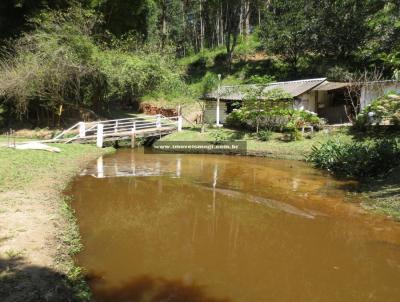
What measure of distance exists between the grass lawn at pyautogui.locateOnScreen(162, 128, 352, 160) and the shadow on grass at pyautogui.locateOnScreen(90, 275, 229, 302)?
13.0m

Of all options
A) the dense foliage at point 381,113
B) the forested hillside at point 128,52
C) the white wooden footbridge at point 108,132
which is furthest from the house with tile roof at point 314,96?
the white wooden footbridge at point 108,132

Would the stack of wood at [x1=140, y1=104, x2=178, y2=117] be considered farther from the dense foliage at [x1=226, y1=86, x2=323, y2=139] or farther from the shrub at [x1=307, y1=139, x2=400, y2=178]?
the shrub at [x1=307, y1=139, x2=400, y2=178]

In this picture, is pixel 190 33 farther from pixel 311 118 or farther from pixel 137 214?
pixel 137 214

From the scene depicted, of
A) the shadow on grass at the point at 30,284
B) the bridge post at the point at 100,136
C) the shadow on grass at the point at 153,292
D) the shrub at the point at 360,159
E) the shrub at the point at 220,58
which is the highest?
the shrub at the point at 220,58

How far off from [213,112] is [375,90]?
11157mm

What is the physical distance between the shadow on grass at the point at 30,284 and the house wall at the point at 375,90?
21084 millimetres

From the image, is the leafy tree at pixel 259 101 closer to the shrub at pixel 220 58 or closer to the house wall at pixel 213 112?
the house wall at pixel 213 112

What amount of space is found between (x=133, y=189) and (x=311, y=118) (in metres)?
12.6

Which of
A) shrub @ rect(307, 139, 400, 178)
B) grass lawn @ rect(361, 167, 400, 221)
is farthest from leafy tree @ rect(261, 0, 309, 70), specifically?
grass lawn @ rect(361, 167, 400, 221)

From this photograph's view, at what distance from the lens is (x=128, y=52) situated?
2558 centimetres

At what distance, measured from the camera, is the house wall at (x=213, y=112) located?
2694cm

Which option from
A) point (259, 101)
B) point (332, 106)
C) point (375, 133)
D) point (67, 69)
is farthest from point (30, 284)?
point (332, 106)

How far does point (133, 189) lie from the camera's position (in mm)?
11820

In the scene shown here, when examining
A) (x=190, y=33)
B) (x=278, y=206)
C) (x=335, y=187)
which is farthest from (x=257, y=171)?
(x=190, y=33)
